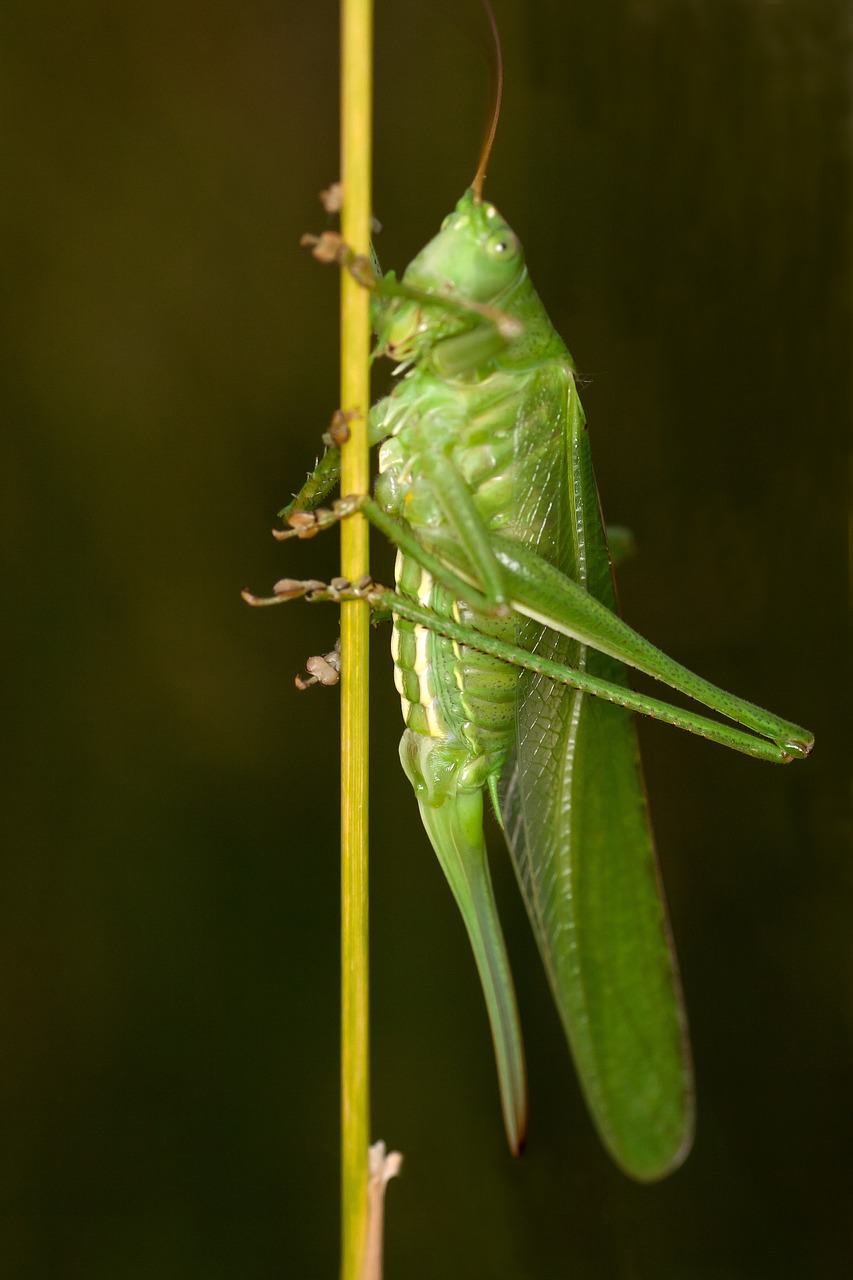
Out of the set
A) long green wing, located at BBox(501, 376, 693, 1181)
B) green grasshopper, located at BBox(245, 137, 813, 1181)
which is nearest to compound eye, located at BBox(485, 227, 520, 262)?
green grasshopper, located at BBox(245, 137, 813, 1181)

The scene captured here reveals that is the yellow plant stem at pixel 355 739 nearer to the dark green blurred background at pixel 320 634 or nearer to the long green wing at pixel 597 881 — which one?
the long green wing at pixel 597 881

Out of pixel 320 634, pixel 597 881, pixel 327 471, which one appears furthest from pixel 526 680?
pixel 320 634

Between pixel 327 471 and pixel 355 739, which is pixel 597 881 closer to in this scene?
pixel 355 739

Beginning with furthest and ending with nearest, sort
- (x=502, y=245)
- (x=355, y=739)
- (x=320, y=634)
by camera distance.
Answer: (x=320, y=634)
(x=502, y=245)
(x=355, y=739)

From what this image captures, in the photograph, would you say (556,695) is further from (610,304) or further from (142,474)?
(610,304)

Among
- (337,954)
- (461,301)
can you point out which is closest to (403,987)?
(337,954)
